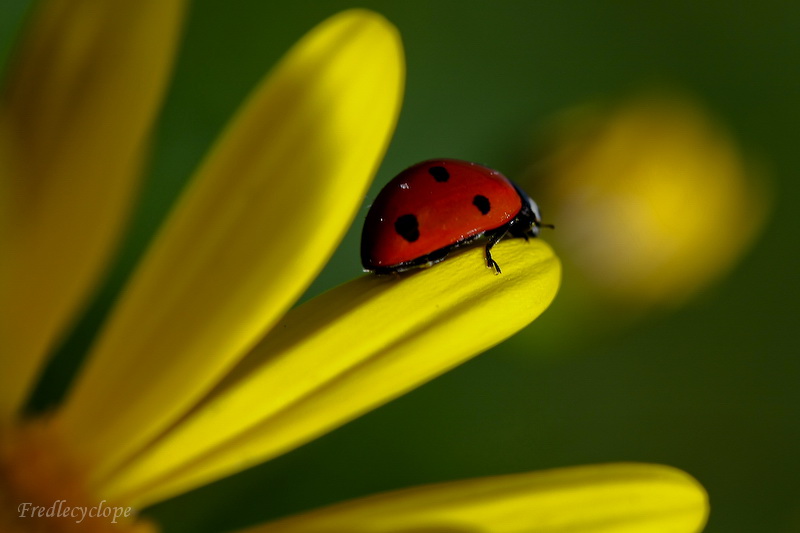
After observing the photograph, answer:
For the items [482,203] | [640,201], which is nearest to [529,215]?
[482,203]

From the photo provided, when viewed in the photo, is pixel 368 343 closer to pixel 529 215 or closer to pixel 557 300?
pixel 529 215

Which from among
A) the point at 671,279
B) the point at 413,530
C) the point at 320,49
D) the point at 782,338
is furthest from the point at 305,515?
the point at 782,338

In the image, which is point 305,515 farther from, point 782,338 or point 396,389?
point 782,338

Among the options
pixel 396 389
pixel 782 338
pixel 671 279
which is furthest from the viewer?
pixel 782 338

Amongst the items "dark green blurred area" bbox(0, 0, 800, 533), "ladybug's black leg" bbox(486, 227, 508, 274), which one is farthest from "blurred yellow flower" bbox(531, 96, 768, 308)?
"ladybug's black leg" bbox(486, 227, 508, 274)

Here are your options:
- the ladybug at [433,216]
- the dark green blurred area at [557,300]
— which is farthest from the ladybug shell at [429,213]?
the dark green blurred area at [557,300]

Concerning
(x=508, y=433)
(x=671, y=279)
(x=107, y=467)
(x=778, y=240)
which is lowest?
(x=107, y=467)
